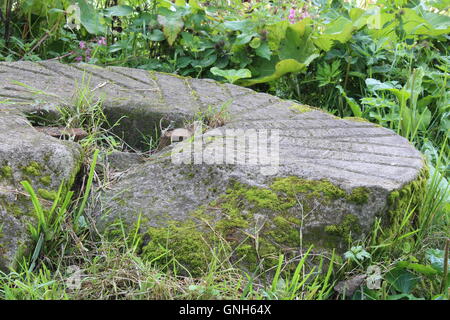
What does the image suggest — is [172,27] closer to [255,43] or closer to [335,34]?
[255,43]

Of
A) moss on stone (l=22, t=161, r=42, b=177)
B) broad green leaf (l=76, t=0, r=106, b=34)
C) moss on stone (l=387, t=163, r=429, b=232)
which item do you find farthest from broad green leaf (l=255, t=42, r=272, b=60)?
moss on stone (l=22, t=161, r=42, b=177)

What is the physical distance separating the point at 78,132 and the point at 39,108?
0.59ft

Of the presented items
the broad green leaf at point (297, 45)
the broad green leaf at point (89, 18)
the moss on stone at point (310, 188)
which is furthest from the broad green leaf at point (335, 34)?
the moss on stone at point (310, 188)

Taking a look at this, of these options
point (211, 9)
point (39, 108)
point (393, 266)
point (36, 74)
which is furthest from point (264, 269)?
point (211, 9)

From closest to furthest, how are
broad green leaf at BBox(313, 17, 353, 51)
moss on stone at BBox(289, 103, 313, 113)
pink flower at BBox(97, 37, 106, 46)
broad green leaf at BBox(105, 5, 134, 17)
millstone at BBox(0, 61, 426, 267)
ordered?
millstone at BBox(0, 61, 426, 267), moss on stone at BBox(289, 103, 313, 113), broad green leaf at BBox(313, 17, 353, 51), broad green leaf at BBox(105, 5, 134, 17), pink flower at BBox(97, 37, 106, 46)

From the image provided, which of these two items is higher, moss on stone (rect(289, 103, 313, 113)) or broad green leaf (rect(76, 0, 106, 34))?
broad green leaf (rect(76, 0, 106, 34))

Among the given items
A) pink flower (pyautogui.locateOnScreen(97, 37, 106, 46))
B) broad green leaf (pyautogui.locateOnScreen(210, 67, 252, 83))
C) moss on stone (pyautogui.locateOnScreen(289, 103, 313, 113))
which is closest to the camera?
moss on stone (pyautogui.locateOnScreen(289, 103, 313, 113))

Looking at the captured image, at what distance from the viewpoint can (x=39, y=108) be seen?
1.88 metres

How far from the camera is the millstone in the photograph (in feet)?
4.74

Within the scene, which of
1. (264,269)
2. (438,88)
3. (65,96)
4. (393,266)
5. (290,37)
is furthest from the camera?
(290,37)

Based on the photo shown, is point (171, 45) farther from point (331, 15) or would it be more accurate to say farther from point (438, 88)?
point (438, 88)

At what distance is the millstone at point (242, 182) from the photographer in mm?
1445

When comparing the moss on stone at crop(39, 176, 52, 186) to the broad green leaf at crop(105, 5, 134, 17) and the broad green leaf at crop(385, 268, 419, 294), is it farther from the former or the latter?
the broad green leaf at crop(105, 5, 134, 17)

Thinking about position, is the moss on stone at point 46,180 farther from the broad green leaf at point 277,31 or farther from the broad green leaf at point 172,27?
the broad green leaf at point 277,31
